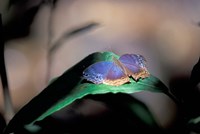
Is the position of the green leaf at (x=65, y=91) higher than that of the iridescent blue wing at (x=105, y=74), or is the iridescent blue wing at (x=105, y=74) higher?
the iridescent blue wing at (x=105, y=74)

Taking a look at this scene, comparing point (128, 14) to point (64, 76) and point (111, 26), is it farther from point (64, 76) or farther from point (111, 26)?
point (64, 76)

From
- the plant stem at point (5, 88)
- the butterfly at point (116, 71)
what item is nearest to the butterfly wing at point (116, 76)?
the butterfly at point (116, 71)

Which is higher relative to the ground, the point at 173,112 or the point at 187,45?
the point at 187,45

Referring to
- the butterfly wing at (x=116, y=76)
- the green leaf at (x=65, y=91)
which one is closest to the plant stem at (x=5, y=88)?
the green leaf at (x=65, y=91)

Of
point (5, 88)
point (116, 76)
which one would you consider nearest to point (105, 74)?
point (116, 76)

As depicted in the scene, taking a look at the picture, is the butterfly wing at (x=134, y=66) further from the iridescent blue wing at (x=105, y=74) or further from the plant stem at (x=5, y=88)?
the plant stem at (x=5, y=88)

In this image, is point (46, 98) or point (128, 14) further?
point (128, 14)

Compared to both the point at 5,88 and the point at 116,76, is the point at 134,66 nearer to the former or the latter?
the point at 116,76

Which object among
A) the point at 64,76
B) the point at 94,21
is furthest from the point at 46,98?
the point at 94,21
